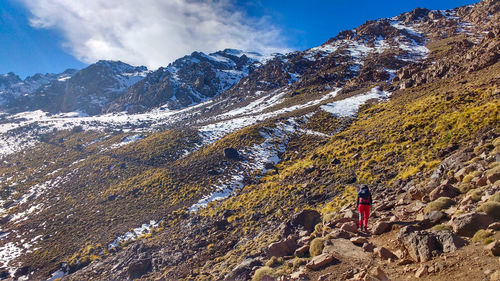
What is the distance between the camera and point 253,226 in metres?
18.9

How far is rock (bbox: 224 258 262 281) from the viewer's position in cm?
1042

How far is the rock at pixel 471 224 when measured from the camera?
271 inches

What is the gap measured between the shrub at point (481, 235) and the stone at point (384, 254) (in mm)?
2025

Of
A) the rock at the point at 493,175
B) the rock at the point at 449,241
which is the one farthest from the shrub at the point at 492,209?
the rock at the point at 493,175

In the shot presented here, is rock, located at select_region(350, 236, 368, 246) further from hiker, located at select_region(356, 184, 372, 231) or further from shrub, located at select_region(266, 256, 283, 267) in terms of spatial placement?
shrub, located at select_region(266, 256, 283, 267)

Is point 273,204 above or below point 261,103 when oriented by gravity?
below

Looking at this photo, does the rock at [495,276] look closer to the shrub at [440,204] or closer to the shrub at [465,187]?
the shrub at [440,204]

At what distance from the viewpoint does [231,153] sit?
4000cm

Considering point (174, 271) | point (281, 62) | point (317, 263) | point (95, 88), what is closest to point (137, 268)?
point (174, 271)

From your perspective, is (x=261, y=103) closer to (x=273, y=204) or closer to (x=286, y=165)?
(x=286, y=165)

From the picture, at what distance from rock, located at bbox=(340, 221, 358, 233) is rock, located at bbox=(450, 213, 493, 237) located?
3.52 meters

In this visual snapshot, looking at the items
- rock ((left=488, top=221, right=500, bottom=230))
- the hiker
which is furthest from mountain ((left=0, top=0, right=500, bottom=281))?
the hiker

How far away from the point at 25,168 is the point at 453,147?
270 feet

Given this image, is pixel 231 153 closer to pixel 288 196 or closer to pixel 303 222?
pixel 288 196
